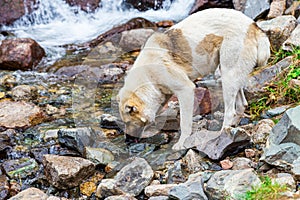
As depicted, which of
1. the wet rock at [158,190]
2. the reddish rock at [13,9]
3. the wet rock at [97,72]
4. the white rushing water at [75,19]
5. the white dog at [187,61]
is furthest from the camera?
the reddish rock at [13,9]

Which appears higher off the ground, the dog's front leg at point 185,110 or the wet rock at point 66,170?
the dog's front leg at point 185,110

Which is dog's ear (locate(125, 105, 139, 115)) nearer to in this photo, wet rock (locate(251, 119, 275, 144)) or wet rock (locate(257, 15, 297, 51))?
wet rock (locate(251, 119, 275, 144))

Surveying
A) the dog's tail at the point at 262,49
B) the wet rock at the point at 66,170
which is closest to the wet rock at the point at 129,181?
the wet rock at the point at 66,170

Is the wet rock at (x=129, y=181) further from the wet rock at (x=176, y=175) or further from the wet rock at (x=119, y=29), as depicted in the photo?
the wet rock at (x=119, y=29)

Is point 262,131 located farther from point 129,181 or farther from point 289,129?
point 129,181

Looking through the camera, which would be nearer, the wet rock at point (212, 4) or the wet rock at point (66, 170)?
the wet rock at point (66, 170)

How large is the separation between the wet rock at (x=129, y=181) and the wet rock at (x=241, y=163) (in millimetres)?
919

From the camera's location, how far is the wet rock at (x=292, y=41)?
22.5 feet

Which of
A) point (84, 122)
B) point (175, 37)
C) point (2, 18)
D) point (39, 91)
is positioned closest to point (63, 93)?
point (39, 91)

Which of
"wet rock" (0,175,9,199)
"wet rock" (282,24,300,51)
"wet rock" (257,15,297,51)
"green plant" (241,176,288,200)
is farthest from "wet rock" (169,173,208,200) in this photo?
"wet rock" (257,15,297,51)

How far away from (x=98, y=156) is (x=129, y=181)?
2.44 feet

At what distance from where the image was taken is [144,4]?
13586 millimetres

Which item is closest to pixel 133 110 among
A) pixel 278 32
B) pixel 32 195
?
pixel 32 195

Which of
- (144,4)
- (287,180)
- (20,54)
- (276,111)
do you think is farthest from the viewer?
(144,4)
